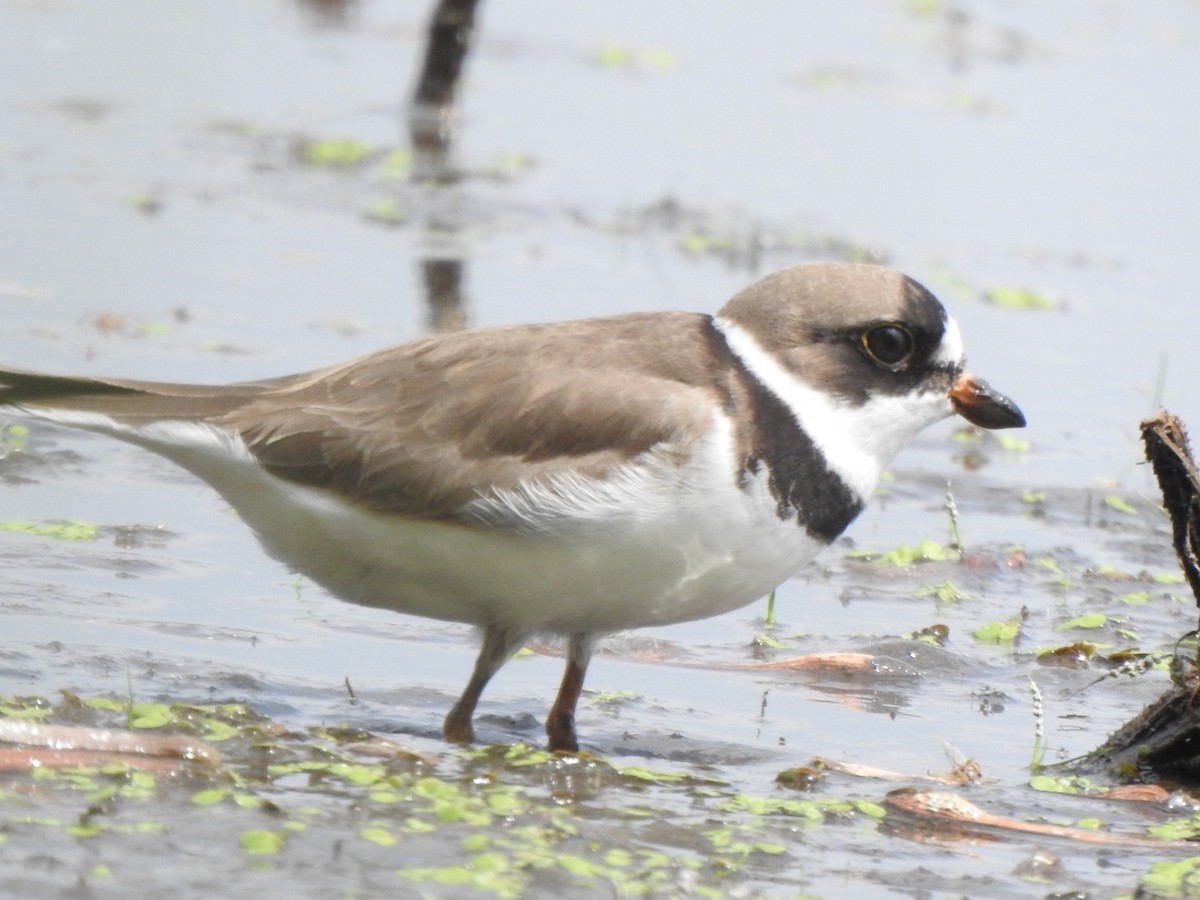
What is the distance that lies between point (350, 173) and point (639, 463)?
334 inches

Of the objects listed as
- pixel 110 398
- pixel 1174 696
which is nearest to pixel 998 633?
pixel 1174 696

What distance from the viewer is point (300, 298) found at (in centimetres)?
1058

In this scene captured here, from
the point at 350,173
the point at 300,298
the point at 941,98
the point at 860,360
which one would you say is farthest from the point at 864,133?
the point at 860,360

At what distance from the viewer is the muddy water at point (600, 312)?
484cm

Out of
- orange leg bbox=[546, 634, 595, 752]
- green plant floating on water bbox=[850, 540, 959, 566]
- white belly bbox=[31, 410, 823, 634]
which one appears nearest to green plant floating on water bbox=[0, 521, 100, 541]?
white belly bbox=[31, 410, 823, 634]

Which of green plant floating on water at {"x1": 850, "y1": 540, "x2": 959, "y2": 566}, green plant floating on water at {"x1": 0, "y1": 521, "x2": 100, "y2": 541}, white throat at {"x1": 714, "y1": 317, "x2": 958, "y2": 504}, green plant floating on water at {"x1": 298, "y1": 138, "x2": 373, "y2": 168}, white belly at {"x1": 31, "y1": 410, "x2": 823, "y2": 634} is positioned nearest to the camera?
white belly at {"x1": 31, "y1": 410, "x2": 823, "y2": 634}

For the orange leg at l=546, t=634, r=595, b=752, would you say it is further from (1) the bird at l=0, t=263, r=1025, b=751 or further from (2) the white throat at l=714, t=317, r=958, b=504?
(2) the white throat at l=714, t=317, r=958, b=504

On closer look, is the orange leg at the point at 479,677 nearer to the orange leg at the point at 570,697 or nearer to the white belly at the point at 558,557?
the white belly at the point at 558,557

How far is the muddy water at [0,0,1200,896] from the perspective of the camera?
4836 mm

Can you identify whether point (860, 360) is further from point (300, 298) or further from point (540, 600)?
point (300, 298)

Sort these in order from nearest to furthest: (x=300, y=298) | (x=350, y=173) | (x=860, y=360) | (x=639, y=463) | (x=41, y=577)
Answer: (x=639, y=463), (x=860, y=360), (x=41, y=577), (x=300, y=298), (x=350, y=173)

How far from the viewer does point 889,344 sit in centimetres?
580

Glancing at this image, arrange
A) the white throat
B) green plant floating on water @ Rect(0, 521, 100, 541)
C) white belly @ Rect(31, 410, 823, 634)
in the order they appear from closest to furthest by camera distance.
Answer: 1. white belly @ Rect(31, 410, 823, 634)
2. the white throat
3. green plant floating on water @ Rect(0, 521, 100, 541)

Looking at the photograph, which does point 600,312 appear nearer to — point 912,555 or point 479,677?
point 912,555
